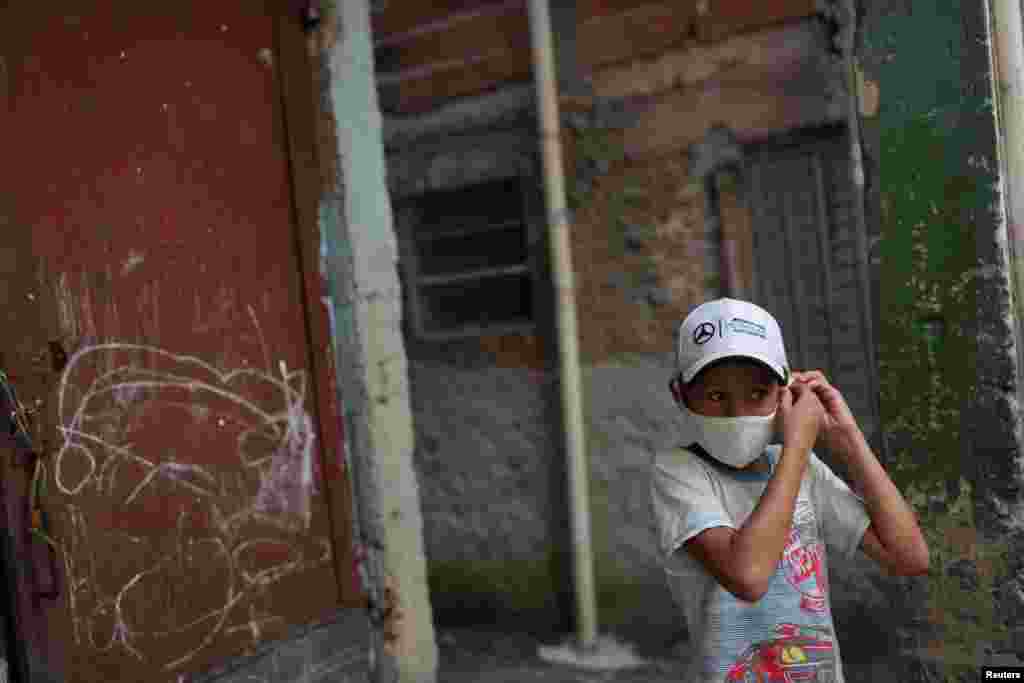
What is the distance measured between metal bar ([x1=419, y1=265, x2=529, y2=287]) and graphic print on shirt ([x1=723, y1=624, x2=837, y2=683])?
13.9 ft

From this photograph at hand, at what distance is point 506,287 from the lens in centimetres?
610

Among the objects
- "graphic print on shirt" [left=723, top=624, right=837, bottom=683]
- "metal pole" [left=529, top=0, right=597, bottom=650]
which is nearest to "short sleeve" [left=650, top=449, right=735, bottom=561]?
"graphic print on shirt" [left=723, top=624, right=837, bottom=683]

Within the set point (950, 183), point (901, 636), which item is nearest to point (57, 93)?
point (950, 183)

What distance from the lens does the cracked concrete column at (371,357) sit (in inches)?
137

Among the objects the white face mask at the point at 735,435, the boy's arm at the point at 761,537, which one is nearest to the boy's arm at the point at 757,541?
the boy's arm at the point at 761,537

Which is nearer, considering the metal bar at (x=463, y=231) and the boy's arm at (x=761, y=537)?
the boy's arm at (x=761, y=537)

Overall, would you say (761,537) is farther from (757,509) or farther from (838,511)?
(838,511)

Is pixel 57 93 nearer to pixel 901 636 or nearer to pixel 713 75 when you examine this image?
pixel 901 636

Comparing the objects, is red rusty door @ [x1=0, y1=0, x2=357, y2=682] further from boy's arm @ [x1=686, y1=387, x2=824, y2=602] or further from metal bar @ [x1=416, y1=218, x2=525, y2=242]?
metal bar @ [x1=416, y1=218, x2=525, y2=242]

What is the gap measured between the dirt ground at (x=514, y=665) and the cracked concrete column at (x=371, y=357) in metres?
1.75

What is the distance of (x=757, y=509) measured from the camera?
175 centimetres

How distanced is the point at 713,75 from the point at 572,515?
2708mm

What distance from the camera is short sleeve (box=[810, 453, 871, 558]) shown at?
6.40 ft

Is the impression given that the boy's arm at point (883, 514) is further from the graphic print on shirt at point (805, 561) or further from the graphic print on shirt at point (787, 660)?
the graphic print on shirt at point (787, 660)
